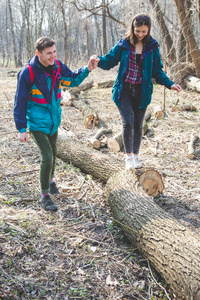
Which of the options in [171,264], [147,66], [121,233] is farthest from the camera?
[147,66]

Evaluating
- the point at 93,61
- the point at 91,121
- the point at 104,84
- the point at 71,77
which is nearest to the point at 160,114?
the point at 91,121

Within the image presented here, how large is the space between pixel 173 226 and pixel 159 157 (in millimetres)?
2684

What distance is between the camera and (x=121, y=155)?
5492mm

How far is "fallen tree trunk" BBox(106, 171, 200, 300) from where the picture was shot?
7.28 ft

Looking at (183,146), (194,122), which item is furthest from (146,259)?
(194,122)

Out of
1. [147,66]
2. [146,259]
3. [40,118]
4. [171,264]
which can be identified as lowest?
[146,259]

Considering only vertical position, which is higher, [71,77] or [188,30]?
[188,30]

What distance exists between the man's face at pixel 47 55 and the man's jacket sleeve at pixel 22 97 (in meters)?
0.20

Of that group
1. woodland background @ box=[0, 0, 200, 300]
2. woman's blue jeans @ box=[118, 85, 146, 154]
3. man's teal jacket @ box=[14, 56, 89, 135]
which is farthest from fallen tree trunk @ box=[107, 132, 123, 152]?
man's teal jacket @ box=[14, 56, 89, 135]

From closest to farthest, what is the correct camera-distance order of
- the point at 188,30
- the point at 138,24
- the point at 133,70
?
the point at 138,24, the point at 133,70, the point at 188,30

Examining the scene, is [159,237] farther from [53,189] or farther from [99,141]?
[99,141]

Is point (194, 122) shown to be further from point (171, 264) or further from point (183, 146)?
point (171, 264)

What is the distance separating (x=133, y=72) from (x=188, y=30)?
7369 mm

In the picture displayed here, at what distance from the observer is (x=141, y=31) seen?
3.25 meters
